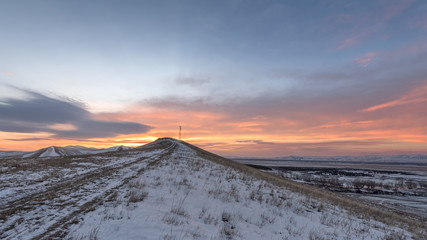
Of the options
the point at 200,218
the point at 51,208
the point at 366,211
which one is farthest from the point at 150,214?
the point at 366,211

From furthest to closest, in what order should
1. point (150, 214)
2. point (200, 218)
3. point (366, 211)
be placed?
point (366, 211) < point (200, 218) < point (150, 214)

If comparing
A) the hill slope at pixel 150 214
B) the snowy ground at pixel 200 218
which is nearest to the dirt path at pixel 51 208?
the hill slope at pixel 150 214

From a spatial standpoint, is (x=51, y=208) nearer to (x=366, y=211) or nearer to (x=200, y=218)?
(x=200, y=218)

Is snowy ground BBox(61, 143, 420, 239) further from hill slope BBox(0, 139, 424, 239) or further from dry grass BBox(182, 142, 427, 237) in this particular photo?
dry grass BBox(182, 142, 427, 237)

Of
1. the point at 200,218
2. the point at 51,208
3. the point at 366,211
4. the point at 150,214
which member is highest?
the point at 51,208

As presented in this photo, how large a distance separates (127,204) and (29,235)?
292 cm

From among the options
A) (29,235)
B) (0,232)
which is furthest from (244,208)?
(0,232)

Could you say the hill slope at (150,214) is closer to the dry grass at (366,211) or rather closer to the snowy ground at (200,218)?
the snowy ground at (200,218)

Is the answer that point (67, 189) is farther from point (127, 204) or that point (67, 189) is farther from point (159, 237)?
point (159, 237)

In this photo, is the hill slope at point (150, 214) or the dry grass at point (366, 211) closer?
the hill slope at point (150, 214)

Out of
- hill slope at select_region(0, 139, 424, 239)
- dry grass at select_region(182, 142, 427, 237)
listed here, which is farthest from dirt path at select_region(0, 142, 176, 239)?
dry grass at select_region(182, 142, 427, 237)

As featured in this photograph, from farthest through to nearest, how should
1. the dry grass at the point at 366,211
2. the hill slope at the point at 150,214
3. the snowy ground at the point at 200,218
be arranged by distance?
the dry grass at the point at 366,211
the snowy ground at the point at 200,218
the hill slope at the point at 150,214

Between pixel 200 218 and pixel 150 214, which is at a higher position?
pixel 150 214

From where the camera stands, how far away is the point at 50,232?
16.1 ft
